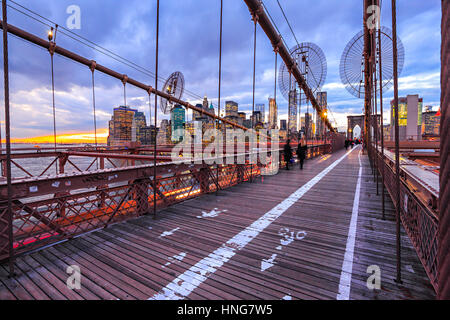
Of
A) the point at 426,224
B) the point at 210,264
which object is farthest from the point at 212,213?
the point at 426,224

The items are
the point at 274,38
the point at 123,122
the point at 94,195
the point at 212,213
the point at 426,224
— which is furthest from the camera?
the point at 123,122

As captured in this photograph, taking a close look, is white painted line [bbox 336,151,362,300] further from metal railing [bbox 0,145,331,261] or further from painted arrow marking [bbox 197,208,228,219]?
metal railing [bbox 0,145,331,261]

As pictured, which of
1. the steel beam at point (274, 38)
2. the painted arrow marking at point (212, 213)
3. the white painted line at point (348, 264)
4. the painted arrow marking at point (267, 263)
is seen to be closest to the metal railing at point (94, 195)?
the painted arrow marking at point (212, 213)

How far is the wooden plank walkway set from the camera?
285 centimetres

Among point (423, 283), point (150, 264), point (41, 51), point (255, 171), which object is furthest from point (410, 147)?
point (41, 51)

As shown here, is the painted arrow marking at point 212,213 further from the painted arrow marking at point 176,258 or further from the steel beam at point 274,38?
the steel beam at point 274,38

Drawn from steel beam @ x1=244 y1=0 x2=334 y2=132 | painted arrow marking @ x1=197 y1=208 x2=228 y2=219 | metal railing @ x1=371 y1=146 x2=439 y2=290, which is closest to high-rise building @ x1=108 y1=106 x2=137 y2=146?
steel beam @ x1=244 y1=0 x2=334 y2=132

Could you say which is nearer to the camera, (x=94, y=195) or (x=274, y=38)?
(x=94, y=195)

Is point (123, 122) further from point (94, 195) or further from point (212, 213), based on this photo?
point (212, 213)

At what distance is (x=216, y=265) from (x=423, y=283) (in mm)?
2988

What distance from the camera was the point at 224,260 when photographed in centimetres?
362

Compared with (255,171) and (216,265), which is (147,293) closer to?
(216,265)

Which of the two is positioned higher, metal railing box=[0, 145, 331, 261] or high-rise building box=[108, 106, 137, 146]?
high-rise building box=[108, 106, 137, 146]

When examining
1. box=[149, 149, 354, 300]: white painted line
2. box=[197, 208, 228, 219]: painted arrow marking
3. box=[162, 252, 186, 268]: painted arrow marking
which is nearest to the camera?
box=[149, 149, 354, 300]: white painted line
